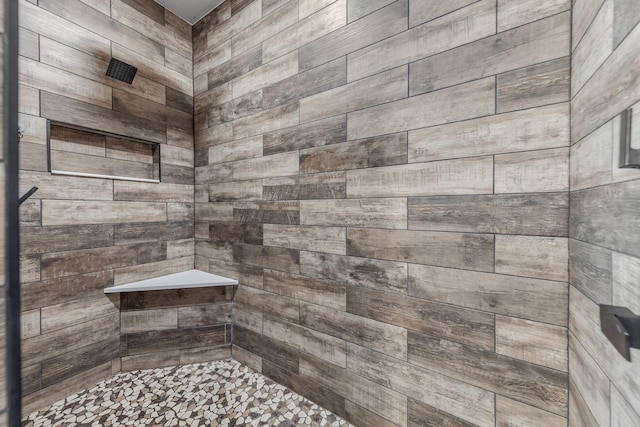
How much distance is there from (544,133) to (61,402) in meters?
3.01

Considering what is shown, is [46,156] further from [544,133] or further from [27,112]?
[544,133]

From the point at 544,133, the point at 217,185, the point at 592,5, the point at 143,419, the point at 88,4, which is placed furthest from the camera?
the point at 217,185

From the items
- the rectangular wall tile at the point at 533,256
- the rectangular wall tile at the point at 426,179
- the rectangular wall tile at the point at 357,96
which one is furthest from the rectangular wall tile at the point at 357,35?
the rectangular wall tile at the point at 533,256

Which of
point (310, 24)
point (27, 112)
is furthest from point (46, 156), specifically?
point (310, 24)

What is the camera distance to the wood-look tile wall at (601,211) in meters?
0.68

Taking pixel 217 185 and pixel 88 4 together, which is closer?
pixel 88 4

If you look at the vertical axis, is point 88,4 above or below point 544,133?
above

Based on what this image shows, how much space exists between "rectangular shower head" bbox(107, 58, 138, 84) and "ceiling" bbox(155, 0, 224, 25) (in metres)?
0.68

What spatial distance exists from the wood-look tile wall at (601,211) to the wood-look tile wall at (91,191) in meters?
2.56

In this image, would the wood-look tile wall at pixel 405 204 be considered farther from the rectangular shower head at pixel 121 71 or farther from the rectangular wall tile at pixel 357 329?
the rectangular shower head at pixel 121 71

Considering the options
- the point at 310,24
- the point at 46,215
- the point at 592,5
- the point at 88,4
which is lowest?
the point at 46,215

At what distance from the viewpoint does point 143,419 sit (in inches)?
62.9

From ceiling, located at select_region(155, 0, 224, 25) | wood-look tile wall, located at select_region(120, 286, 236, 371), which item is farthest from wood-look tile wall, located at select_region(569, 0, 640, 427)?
ceiling, located at select_region(155, 0, 224, 25)

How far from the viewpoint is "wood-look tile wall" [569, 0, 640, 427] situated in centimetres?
68
